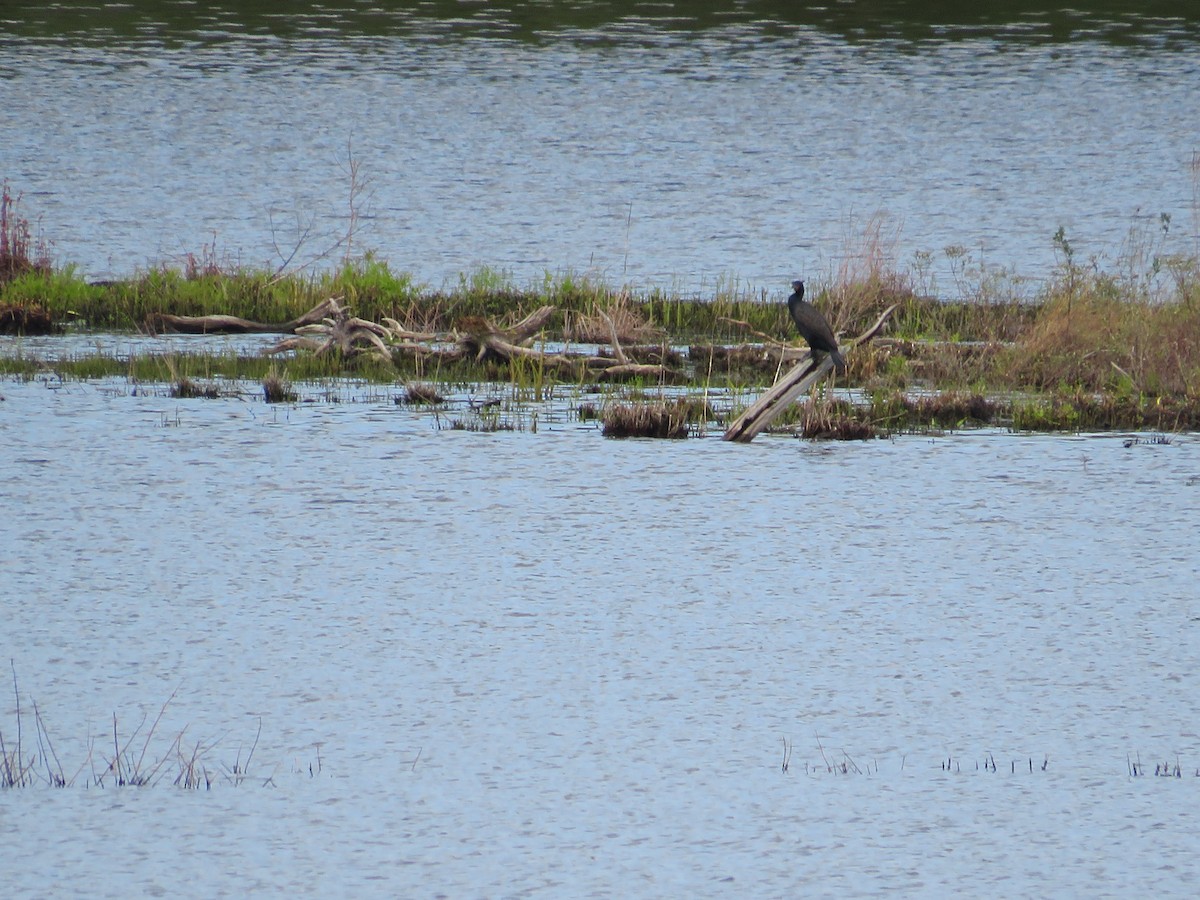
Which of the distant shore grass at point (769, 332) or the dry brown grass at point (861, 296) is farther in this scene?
the dry brown grass at point (861, 296)

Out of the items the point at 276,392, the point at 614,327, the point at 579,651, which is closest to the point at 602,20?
the point at 614,327

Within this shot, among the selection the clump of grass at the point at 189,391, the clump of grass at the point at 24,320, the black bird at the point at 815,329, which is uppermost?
the black bird at the point at 815,329

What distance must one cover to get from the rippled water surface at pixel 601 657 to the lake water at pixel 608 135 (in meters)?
7.64

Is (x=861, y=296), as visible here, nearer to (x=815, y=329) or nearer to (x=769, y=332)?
(x=769, y=332)

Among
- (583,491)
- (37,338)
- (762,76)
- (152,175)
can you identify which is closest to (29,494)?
(583,491)

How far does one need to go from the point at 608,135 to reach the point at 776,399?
32.6 m

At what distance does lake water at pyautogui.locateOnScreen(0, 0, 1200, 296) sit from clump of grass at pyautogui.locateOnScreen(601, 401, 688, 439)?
19.0 feet

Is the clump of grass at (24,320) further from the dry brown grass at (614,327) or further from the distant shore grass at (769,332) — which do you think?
the dry brown grass at (614,327)

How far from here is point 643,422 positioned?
54.3 ft

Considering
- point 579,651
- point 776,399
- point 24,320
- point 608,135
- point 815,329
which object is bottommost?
point 608,135

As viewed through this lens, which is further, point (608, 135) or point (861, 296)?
point (608, 135)

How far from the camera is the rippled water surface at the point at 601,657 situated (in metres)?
7.97

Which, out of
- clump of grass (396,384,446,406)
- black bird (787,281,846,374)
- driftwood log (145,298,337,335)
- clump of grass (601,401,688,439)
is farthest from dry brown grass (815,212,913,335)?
driftwood log (145,298,337,335)

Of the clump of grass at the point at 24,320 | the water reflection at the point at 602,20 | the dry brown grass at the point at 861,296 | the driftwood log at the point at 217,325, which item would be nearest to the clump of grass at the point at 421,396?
the driftwood log at the point at 217,325
